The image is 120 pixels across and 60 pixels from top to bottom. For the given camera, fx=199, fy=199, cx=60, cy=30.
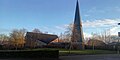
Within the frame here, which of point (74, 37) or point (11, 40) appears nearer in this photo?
point (74, 37)

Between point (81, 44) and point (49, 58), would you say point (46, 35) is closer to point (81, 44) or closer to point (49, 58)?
point (81, 44)

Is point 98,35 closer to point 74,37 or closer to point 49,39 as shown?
point 49,39

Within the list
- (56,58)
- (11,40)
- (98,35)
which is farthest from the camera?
(98,35)

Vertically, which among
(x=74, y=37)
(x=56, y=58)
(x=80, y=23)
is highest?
(x=80, y=23)

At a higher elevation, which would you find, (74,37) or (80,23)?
(80,23)

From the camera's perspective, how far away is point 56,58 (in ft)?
88.4

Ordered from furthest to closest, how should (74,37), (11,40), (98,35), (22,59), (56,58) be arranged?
(98,35)
(11,40)
(74,37)
(56,58)
(22,59)

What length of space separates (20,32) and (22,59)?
50.9 meters

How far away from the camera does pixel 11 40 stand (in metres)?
Answer: 74.7

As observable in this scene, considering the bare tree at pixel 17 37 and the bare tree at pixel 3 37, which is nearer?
the bare tree at pixel 17 37

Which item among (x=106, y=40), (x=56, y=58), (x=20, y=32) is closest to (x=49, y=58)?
(x=56, y=58)

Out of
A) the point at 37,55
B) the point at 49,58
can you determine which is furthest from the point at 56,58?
the point at 37,55

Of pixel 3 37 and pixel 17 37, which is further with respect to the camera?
pixel 3 37

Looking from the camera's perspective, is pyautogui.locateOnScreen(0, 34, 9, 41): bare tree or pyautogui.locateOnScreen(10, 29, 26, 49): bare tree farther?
pyautogui.locateOnScreen(0, 34, 9, 41): bare tree
